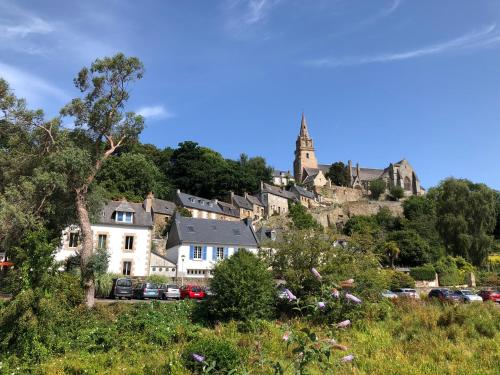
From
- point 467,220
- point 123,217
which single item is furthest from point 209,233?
point 467,220

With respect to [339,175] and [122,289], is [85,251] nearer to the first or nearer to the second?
[122,289]

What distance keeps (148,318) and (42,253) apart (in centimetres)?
426

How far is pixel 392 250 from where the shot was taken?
47.3 metres

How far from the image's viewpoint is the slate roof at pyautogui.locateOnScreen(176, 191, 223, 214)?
59125mm

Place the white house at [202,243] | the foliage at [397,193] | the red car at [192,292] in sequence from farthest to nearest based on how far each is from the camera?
1. the foliage at [397,193]
2. the white house at [202,243]
3. the red car at [192,292]

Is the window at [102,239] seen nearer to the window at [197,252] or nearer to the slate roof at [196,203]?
the window at [197,252]

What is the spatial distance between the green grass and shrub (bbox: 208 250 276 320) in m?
0.64


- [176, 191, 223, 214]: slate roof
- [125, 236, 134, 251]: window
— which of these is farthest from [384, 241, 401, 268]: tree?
[125, 236, 134, 251]: window

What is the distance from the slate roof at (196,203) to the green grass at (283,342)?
42.9m

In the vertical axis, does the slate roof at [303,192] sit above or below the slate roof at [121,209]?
above

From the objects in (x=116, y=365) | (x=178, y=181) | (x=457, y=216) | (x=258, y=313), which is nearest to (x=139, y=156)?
(x=258, y=313)

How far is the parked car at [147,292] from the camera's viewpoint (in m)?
24.2

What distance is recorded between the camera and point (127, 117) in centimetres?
2248

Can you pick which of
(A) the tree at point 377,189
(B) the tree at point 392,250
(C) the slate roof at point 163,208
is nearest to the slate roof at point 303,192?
(A) the tree at point 377,189
